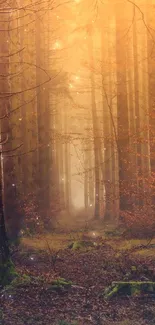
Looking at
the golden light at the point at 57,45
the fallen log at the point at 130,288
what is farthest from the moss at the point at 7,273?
the golden light at the point at 57,45

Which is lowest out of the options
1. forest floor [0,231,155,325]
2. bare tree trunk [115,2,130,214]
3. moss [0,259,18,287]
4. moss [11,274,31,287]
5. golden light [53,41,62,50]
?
forest floor [0,231,155,325]

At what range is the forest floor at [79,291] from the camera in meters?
7.38

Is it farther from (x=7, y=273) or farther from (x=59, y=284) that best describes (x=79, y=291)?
(x=7, y=273)

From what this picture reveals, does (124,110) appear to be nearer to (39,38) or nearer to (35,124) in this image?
(35,124)

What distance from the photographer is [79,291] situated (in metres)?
8.86

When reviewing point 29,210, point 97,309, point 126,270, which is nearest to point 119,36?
point 29,210

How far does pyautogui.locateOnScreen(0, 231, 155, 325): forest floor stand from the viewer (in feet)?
24.2

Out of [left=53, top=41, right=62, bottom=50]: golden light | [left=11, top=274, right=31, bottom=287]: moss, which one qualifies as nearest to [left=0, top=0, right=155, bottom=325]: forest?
[left=11, top=274, right=31, bottom=287]: moss

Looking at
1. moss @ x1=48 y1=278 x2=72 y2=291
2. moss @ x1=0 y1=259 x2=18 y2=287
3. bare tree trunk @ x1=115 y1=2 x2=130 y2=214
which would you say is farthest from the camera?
bare tree trunk @ x1=115 y1=2 x2=130 y2=214

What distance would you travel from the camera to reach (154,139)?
14.4 meters

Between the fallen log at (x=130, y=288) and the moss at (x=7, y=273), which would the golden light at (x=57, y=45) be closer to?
the moss at (x=7, y=273)

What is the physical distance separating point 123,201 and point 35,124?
7.10 meters

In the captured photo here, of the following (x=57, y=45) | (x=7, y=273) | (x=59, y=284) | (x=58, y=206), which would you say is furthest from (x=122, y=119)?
(x=57, y=45)

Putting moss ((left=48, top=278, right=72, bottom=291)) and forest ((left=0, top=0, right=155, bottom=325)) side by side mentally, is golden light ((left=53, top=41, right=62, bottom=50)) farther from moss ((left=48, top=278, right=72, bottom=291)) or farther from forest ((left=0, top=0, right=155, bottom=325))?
Result: moss ((left=48, top=278, right=72, bottom=291))
